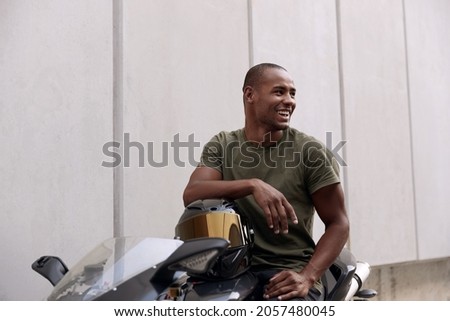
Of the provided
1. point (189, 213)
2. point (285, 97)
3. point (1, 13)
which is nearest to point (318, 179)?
point (285, 97)

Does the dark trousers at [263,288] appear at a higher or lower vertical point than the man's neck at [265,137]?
lower

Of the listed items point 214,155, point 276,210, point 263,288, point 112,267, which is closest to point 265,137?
point 214,155

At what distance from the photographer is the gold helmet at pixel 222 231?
1.81 m

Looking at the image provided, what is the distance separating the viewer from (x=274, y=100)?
88.4 inches

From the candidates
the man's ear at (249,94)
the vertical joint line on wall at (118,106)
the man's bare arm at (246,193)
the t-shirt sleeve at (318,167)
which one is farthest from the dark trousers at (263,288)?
the vertical joint line on wall at (118,106)

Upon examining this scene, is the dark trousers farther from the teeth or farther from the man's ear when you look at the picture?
the man's ear

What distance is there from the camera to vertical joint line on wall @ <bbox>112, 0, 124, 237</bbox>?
3398 millimetres

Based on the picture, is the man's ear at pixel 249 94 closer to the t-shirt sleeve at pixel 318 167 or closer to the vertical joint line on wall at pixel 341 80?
the t-shirt sleeve at pixel 318 167

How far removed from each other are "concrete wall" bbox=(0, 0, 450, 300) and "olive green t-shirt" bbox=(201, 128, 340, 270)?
49.9 inches

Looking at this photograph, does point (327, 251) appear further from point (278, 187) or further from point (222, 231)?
point (222, 231)

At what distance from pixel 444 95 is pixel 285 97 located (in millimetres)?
5849

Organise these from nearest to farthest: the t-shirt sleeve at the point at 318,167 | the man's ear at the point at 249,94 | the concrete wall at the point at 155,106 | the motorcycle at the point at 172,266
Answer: the motorcycle at the point at 172,266
the t-shirt sleeve at the point at 318,167
the man's ear at the point at 249,94
the concrete wall at the point at 155,106

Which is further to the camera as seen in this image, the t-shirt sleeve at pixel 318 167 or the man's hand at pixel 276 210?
the t-shirt sleeve at pixel 318 167

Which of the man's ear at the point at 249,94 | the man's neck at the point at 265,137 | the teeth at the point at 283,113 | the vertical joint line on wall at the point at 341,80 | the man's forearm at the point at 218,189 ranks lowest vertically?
the man's forearm at the point at 218,189
